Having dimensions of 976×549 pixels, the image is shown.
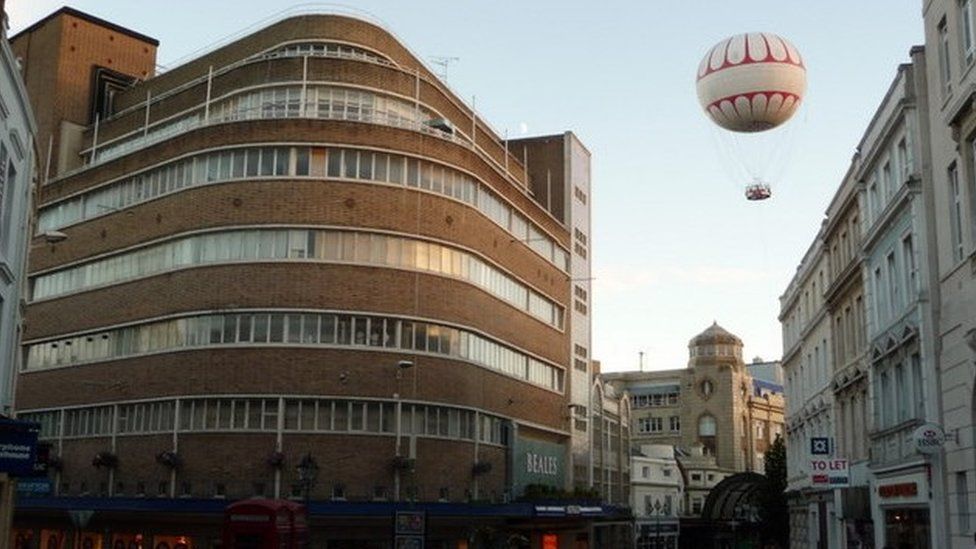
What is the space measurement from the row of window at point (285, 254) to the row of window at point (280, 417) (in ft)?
19.5

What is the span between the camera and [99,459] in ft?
162

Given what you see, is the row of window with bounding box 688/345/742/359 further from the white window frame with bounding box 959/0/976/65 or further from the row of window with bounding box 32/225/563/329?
the white window frame with bounding box 959/0/976/65

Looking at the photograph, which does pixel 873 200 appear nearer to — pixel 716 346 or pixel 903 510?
pixel 903 510

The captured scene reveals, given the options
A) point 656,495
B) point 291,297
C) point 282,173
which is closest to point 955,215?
point 291,297

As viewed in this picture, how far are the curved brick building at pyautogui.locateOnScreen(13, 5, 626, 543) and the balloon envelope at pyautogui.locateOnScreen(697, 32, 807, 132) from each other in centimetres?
1973

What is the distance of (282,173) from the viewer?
4831 centimetres

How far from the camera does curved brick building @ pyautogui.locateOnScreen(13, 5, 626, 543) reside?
1833 inches

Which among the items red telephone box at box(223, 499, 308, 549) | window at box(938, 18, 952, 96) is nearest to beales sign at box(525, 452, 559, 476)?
red telephone box at box(223, 499, 308, 549)

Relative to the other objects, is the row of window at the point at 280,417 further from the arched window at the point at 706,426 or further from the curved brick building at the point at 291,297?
the arched window at the point at 706,426

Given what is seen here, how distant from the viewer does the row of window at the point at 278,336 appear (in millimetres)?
47031

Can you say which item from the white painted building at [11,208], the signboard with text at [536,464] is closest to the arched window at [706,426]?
the signboard with text at [536,464]

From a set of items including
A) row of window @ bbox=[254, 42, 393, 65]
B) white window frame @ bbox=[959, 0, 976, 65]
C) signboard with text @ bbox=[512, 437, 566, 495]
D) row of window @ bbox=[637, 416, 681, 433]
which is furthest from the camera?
row of window @ bbox=[637, 416, 681, 433]

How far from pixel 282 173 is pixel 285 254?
3546 millimetres

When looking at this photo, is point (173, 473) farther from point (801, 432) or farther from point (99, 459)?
point (801, 432)
